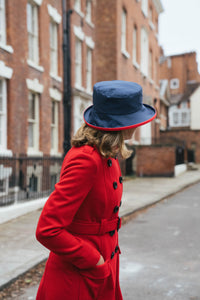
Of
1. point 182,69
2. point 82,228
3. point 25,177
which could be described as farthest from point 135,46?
point 182,69

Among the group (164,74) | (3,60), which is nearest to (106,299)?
(3,60)

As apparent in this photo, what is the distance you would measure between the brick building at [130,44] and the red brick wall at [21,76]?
7.46m

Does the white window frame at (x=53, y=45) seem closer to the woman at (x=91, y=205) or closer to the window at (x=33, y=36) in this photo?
the window at (x=33, y=36)

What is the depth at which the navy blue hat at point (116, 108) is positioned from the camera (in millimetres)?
1907

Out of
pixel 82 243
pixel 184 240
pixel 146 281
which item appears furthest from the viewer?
pixel 184 240

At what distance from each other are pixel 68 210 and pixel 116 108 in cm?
53

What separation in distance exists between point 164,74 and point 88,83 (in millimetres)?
45539

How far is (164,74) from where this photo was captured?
62938mm

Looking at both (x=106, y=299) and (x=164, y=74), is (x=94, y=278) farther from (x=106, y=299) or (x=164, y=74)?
(x=164, y=74)

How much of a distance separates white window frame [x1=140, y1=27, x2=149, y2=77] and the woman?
26.3m

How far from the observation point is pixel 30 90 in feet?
45.4

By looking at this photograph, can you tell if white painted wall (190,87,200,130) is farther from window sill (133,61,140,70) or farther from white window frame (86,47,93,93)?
white window frame (86,47,93,93)

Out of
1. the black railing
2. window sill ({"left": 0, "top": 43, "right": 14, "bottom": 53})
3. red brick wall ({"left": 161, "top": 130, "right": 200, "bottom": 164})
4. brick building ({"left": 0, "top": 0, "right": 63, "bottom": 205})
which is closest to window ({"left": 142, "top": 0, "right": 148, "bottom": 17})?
brick building ({"left": 0, "top": 0, "right": 63, "bottom": 205})

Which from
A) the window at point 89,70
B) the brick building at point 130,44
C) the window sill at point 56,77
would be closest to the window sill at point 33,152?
the window sill at point 56,77
